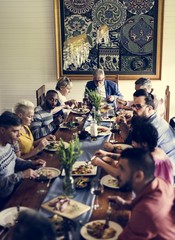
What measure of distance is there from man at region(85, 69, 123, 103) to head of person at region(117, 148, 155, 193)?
345 cm

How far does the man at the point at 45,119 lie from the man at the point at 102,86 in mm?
1364

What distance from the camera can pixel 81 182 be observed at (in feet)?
8.97

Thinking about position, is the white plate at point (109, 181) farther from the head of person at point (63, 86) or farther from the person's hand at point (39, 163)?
the head of person at point (63, 86)

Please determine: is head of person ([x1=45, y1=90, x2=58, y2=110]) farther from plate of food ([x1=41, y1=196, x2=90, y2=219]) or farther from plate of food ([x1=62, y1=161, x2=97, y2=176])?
plate of food ([x1=41, y1=196, x2=90, y2=219])

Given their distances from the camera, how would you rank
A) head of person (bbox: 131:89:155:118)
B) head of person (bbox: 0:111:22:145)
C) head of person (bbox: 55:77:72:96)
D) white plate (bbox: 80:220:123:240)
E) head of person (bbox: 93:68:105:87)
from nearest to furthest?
white plate (bbox: 80:220:123:240) → head of person (bbox: 0:111:22:145) → head of person (bbox: 131:89:155:118) → head of person (bbox: 55:77:72:96) → head of person (bbox: 93:68:105:87)

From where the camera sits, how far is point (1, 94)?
22.0 ft

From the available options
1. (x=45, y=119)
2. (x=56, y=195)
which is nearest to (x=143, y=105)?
(x=45, y=119)

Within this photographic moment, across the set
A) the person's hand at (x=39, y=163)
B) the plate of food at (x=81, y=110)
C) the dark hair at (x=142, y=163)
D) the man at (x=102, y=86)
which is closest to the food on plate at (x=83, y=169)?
the person's hand at (x=39, y=163)

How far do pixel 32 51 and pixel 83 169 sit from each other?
3.94 metres

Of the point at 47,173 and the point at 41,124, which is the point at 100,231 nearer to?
the point at 47,173

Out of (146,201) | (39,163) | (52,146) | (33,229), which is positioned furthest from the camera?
(52,146)

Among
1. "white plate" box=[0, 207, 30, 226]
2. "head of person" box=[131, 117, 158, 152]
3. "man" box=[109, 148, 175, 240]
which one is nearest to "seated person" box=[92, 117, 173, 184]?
"head of person" box=[131, 117, 158, 152]

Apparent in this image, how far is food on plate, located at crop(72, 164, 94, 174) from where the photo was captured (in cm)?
291

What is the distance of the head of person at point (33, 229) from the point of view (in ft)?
5.07
